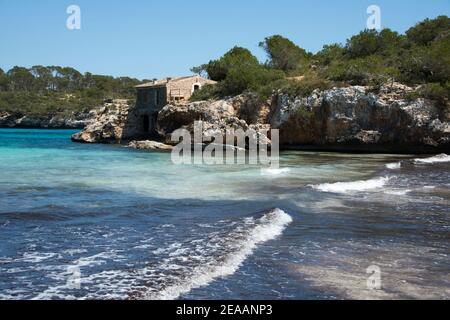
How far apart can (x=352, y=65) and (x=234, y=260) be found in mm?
28583

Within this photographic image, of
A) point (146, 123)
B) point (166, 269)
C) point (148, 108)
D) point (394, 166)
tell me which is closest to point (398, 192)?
point (394, 166)

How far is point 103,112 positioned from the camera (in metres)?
50.0

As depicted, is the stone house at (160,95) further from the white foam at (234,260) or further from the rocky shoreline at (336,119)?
the white foam at (234,260)

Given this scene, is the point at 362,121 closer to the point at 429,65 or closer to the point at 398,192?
the point at 429,65

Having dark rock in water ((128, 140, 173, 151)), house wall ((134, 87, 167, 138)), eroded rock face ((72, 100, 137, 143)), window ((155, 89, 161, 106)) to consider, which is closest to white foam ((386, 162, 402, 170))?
dark rock in water ((128, 140, 173, 151))

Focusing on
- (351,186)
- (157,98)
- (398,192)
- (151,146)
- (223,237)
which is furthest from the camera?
(157,98)

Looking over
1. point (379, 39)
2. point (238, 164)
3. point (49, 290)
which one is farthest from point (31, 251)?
point (379, 39)

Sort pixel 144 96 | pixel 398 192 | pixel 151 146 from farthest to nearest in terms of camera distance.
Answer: pixel 144 96
pixel 151 146
pixel 398 192

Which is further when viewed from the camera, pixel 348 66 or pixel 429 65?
pixel 348 66

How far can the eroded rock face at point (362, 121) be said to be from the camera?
96.9 ft

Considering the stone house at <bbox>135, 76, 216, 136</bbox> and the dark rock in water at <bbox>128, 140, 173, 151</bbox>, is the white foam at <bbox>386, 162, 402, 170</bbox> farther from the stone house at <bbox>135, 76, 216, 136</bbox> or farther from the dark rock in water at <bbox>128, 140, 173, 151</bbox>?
the stone house at <bbox>135, 76, 216, 136</bbox>

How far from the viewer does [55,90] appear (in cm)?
14162

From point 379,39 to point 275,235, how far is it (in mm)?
35617

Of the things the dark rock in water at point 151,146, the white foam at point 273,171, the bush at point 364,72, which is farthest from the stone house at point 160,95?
the white foam at point 273,171
